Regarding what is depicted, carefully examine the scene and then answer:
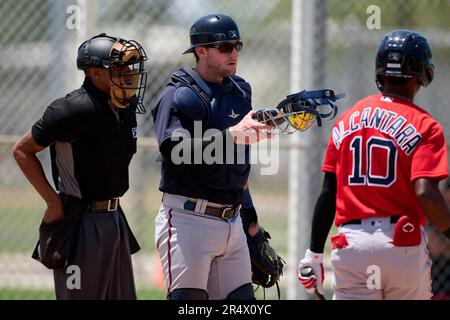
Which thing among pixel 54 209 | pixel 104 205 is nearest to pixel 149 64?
pixel 104 205

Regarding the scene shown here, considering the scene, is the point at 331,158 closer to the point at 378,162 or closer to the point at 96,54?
the point at 378,162

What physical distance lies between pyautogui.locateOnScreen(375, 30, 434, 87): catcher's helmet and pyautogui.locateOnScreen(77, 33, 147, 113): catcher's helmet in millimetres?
1352

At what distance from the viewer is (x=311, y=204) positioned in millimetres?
7457

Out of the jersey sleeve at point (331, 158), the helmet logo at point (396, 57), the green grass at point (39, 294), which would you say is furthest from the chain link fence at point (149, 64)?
the helmet logo at point (396, 57)

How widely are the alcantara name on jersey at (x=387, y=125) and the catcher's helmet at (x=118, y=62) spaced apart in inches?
47.9

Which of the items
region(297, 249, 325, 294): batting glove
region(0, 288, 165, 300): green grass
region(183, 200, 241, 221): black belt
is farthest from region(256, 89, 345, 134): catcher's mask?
region(0, 288, 165, 300): green grass

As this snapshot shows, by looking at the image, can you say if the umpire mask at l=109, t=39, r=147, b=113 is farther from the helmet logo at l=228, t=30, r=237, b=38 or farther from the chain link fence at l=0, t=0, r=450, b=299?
the chain link fence at l=0, t=0, r=450, b=299

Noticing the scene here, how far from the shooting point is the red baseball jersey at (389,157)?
A: 455cm

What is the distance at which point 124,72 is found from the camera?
5082 mm

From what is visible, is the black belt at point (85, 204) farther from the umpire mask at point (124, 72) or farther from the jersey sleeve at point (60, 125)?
the umpire mask at point (124, 72)

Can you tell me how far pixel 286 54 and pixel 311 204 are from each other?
146 centimetres

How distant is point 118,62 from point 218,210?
100cm

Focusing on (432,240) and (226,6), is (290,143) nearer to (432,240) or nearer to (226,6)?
(226,6)
